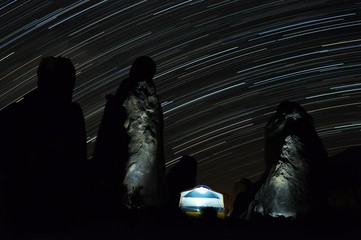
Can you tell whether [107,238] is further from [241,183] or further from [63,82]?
[241,183]

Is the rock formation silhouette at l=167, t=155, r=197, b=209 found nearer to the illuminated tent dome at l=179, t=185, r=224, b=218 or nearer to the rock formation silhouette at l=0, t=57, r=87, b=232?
the illuminated tent dome at l=179, t=185, r=224, b=218

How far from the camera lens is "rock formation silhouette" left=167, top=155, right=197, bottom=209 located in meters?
29.6

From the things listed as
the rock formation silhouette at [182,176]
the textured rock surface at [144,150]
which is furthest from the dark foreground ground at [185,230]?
the rock formation silhouette at [182,176]

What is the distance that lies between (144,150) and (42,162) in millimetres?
4440

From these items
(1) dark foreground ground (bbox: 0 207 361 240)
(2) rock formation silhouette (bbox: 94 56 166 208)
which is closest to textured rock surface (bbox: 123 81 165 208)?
(2) rock formation silhouette (bbox: 94 56 166 208)

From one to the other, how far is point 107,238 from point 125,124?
26.5ft

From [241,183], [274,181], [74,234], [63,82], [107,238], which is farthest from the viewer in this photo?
[241,183]

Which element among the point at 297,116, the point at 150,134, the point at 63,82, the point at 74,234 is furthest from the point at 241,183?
the point at 74,234

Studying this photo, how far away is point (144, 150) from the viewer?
768 inches

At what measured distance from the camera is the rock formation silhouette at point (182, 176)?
29.6m

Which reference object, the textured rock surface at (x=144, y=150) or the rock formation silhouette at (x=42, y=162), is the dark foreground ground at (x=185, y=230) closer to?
the rock formation silhouette at (x=42, y=162)

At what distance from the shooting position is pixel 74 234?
13234mm

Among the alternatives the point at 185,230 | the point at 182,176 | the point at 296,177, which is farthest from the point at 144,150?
the point at 182,176

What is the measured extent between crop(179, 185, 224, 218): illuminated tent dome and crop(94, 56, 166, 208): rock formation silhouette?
2.65 meters
